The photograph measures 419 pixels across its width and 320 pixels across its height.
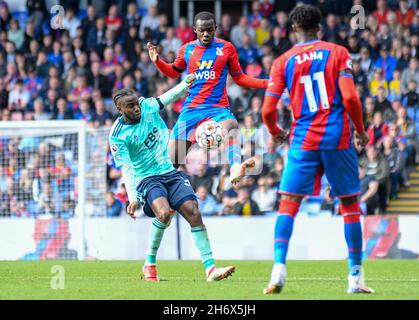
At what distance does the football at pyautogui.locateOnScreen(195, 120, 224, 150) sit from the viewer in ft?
40.3

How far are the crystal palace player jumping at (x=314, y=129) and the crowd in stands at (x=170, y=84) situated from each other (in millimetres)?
9500

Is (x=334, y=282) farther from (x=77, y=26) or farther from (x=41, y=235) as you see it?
(x=77, y=26)

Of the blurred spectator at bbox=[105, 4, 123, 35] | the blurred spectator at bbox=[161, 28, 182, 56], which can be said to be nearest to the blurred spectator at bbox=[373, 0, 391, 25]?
the blurred spectator at bbox=[161, 28, 182, 56]

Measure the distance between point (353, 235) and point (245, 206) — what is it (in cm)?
956

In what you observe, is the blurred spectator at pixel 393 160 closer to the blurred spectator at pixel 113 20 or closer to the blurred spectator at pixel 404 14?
the blurred spectator at pixel 404 14

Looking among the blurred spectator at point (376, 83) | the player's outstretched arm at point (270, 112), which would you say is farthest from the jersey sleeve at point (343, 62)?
the blurred spectator at point (376, 83)

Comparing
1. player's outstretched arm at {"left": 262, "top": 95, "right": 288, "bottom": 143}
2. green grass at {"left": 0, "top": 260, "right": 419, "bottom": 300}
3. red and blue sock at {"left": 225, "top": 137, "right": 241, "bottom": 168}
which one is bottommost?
green grass at {"left": 0, "top": 260, "right": 419, "bottom": 300}

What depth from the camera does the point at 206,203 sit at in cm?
1886

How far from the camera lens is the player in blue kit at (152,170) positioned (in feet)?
36.4

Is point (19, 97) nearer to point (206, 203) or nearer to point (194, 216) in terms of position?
point (206, 203)

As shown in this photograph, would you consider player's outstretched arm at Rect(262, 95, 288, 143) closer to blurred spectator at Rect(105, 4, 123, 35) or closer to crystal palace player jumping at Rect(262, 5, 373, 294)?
crystal palace player jumping at Rect(262, 5, 373, 294)

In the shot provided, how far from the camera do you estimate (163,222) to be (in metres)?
11.2

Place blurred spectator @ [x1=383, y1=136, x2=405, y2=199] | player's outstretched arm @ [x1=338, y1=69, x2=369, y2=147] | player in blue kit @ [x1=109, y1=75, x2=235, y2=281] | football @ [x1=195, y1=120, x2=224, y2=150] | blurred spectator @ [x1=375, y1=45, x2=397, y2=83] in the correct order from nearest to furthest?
player's outstretched arm @ [x1=338, y1=69, x2=369, y2=147] → player in blue kit @ [x1=109, y1=75, x2=235, y2=281] → football @ [x1=195, y1=120, x2=224, y2=150] → blurred spectator @ [x1=383, y1=136, x2=405, y2=199] → blurred spectator @ [x1=375, y1=45, x2=397, y2=83]

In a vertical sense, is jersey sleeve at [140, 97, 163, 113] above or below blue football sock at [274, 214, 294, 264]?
above
